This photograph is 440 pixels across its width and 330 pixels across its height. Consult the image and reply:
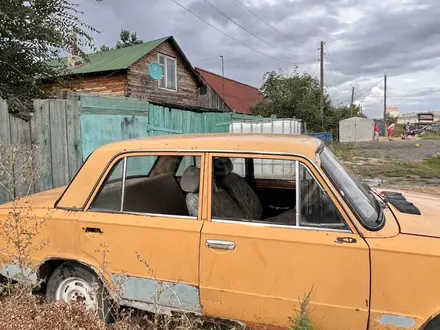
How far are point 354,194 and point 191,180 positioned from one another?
130cm

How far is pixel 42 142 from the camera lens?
5445 millimetres

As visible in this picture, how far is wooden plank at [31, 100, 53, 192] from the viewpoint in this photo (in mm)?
5332

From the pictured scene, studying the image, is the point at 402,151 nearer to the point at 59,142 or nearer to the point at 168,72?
the point at 168,72

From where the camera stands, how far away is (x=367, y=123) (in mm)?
41719

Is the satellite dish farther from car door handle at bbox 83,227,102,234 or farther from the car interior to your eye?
car door handle at bbox 83,227,102,234

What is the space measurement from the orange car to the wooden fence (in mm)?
2199

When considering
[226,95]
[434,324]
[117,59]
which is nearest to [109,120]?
[434,324]

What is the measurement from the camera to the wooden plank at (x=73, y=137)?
585cm

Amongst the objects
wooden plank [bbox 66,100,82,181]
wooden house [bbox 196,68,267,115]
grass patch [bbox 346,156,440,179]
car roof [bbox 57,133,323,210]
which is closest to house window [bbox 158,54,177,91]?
wooden house [bbox 196,68,267,115]

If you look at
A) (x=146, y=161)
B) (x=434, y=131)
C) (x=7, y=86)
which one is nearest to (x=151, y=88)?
(x=7, y=86)

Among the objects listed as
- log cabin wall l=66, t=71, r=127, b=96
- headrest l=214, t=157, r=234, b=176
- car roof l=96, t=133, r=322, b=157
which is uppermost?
log cabin wall l=66, t=71, r=127, b=96

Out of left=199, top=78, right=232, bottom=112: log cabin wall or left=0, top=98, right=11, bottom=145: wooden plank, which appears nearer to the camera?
left=0, top=98, right=11, bottom=145: wooden plank

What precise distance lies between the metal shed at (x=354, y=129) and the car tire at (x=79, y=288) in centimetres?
3904

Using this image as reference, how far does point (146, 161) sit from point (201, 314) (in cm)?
143
